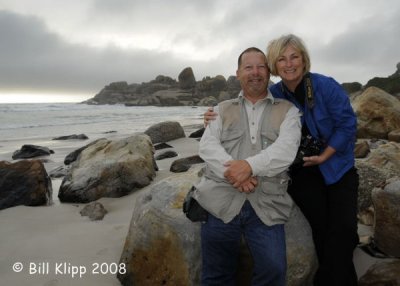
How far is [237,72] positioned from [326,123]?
3.14 ft

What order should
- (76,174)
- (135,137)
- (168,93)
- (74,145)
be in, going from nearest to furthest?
1. (76,174)
2. (135,137)
3. (74,145)
4. (168,93)

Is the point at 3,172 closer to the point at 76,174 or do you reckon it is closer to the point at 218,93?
the point at 76,174

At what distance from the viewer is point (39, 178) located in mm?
6621

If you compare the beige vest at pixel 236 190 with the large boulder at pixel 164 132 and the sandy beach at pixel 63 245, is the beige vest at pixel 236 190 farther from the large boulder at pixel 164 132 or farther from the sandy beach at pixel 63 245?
the large boulder at pixel 164 132

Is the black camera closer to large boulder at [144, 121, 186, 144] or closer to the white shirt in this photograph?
the white shirt

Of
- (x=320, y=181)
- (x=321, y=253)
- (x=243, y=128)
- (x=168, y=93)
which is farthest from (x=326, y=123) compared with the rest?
(x=168, y=93)

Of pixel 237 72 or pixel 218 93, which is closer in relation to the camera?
pixel 237 72

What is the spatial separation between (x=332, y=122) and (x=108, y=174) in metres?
4.43

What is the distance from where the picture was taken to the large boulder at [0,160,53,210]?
6488mm

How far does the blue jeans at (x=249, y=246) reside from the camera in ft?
10.0

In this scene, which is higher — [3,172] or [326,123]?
[326,123]

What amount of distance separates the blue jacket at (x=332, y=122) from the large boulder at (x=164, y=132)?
36.2ft

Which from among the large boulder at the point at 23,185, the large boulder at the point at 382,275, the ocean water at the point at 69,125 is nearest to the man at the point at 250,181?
the large boulder at the point at 382,275

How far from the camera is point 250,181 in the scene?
310 cm
